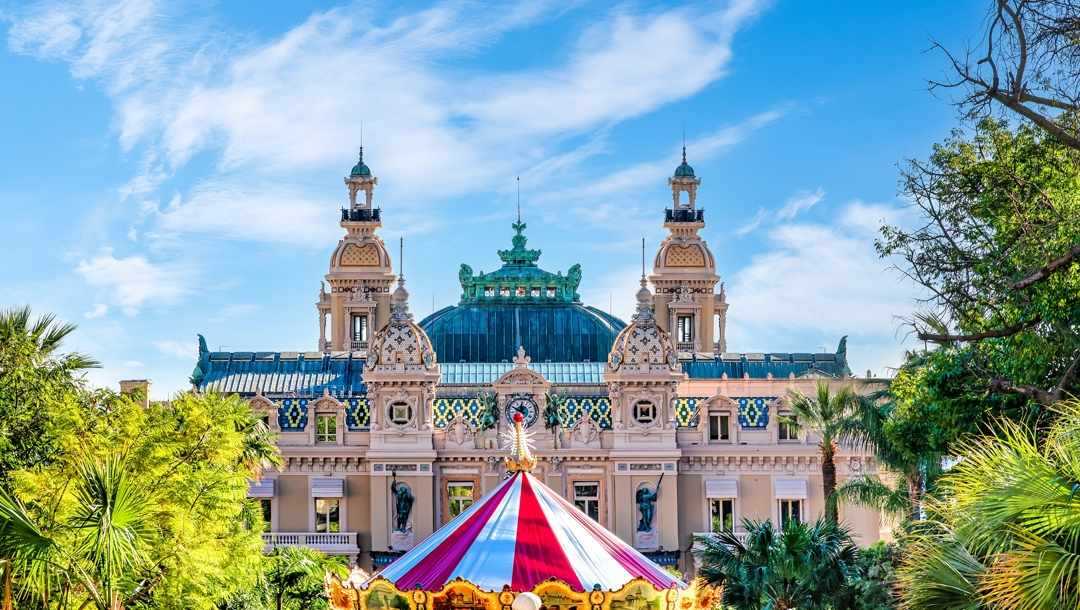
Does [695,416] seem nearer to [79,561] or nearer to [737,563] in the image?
[737,563]

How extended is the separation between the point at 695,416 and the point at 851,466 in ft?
20.5

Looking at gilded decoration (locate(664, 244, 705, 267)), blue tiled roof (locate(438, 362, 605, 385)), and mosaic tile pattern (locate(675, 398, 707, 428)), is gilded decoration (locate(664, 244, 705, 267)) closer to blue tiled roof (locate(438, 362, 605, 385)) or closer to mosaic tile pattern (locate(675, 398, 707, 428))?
blue tiled roof (locate(438, 362, 605, 385))

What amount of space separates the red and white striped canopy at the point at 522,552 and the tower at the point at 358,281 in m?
46.7

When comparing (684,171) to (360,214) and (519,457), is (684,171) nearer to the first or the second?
(360,214)

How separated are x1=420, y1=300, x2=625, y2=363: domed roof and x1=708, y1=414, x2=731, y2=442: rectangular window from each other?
7701mm

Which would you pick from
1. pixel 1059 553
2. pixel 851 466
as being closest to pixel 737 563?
pixel 1059 553

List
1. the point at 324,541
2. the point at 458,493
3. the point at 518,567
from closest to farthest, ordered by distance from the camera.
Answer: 1. the point at 518,567
2. the point at 324,541
3. the point at 458,493

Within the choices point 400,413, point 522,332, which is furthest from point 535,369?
point 400,413

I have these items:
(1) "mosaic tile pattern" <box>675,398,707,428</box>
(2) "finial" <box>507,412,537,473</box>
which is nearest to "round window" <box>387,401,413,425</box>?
(1) "mosaic tile pattern" <box>675,398,707,428</box>

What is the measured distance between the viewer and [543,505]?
32.0 meters

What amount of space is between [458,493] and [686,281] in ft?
71.0

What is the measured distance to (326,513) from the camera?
63438 mm

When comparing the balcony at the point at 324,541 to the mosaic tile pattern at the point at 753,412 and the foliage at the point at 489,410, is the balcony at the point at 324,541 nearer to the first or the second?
the foliage at the point at 489,410

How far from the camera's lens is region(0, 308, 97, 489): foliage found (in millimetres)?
39094
